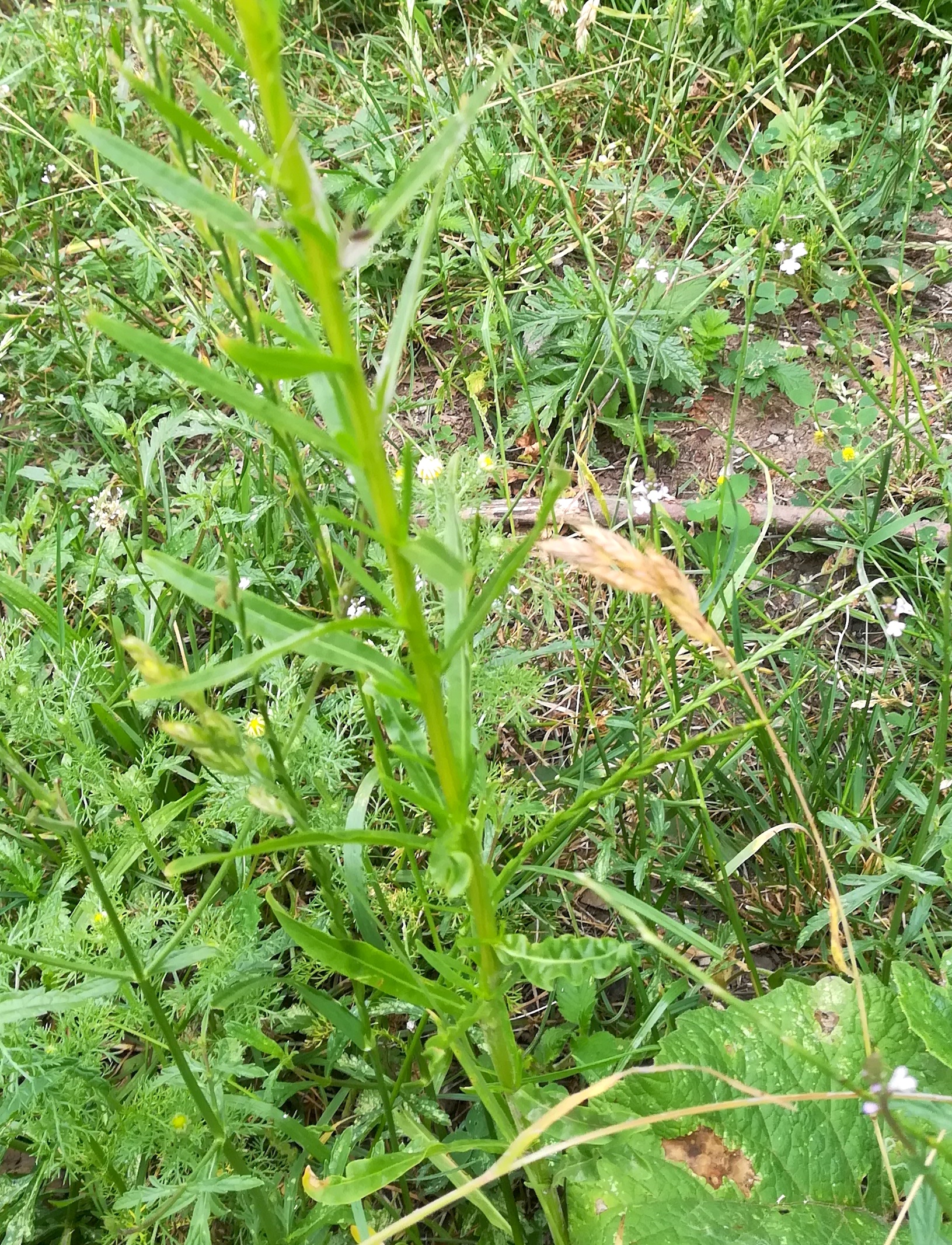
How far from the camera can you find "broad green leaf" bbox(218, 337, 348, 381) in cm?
58

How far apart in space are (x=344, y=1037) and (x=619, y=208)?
2267mm

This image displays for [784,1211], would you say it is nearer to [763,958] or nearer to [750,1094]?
[750,1094]

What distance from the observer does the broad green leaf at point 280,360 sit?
584 millimetres

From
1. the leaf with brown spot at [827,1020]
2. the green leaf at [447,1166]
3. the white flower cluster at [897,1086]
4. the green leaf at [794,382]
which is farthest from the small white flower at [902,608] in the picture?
the green leaf at [447,1166]

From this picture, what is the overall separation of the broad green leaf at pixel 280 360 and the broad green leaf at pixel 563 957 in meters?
0.60

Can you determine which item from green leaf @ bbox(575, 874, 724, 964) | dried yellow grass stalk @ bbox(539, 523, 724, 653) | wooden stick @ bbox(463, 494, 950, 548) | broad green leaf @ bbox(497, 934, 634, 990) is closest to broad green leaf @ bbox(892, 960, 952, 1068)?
green leaf @ bbox(575, 874, 724, 964)

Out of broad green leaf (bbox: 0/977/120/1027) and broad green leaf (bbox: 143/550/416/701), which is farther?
broad green leaf (bbox: 0/977/120/1027)

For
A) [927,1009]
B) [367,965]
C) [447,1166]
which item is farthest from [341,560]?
[927,1009]

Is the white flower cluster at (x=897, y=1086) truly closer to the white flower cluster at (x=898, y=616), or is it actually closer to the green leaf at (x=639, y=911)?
the green leaf at (x=639, y=911)

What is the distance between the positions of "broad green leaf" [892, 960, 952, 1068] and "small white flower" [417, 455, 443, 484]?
117 cm

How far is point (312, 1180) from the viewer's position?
3.35ft

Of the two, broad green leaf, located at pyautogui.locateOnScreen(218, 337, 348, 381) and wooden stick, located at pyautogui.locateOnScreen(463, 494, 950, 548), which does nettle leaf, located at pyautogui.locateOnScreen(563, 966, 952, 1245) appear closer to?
broad green leaf, located at pyautogui.locateOnScreen(218, 337, 348, 381)

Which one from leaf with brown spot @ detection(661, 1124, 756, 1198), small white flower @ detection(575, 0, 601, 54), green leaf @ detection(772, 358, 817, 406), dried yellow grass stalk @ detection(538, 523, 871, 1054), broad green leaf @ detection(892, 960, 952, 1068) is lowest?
leaf with brown spot @ detection(661, 1124, 756, 1198)

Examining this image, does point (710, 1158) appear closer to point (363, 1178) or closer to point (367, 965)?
point (363, 1178)
